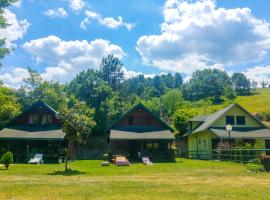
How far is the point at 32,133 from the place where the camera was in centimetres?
4003

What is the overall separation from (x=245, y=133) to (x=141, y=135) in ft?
42.0

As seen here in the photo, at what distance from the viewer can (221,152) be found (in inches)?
1427

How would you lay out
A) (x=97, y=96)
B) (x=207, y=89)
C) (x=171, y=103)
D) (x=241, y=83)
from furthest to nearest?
(x=241, y=83)
(x=207, y=89)
(x=171, y=103)
(x=97, y=96)

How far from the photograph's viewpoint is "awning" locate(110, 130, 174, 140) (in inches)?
1528

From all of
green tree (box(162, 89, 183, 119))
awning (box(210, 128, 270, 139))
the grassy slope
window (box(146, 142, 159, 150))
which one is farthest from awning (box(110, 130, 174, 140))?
the grassy slope

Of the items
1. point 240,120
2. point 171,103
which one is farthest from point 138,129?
point 171,103

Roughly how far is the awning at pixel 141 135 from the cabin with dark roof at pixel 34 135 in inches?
241

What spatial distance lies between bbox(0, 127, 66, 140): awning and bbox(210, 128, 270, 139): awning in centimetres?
1831

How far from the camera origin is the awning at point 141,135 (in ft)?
127

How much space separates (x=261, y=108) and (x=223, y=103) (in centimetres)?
1496

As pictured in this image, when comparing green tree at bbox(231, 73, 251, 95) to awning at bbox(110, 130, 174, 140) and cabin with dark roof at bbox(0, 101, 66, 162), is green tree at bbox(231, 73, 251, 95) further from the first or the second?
cabin with dark roof at bbox(0, 101, 66, 162)

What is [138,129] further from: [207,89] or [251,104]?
[207,89]

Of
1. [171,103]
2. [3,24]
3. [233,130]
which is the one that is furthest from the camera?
[171,103]

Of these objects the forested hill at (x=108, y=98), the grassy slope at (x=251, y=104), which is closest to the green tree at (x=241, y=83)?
the forested hill at (x=108, y=98)
